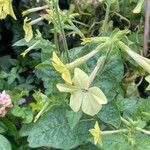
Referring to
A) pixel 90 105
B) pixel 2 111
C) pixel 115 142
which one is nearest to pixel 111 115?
pixel 115 142

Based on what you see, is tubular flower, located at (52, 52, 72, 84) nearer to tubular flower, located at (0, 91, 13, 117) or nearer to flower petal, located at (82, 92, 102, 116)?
flower petal, located at (82, 92, 102, 116)

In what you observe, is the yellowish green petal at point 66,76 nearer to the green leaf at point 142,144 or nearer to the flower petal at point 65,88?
the flower petal at point 65,88

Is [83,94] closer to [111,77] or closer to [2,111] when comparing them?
[111,77]

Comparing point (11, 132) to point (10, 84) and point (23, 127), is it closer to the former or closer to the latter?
point (23, 127)

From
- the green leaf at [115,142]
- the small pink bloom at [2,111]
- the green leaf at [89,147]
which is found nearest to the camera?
the green leaf at [115,142]

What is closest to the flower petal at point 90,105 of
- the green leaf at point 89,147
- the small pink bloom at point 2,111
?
the green leaf at point 89,147

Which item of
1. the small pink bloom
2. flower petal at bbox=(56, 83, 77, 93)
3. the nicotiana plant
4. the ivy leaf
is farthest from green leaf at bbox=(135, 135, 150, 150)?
the small pink bloom

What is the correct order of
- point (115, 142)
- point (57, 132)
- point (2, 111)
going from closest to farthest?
1. point (115, 142)
2. point (57, 132)
3. point (2, 111)
